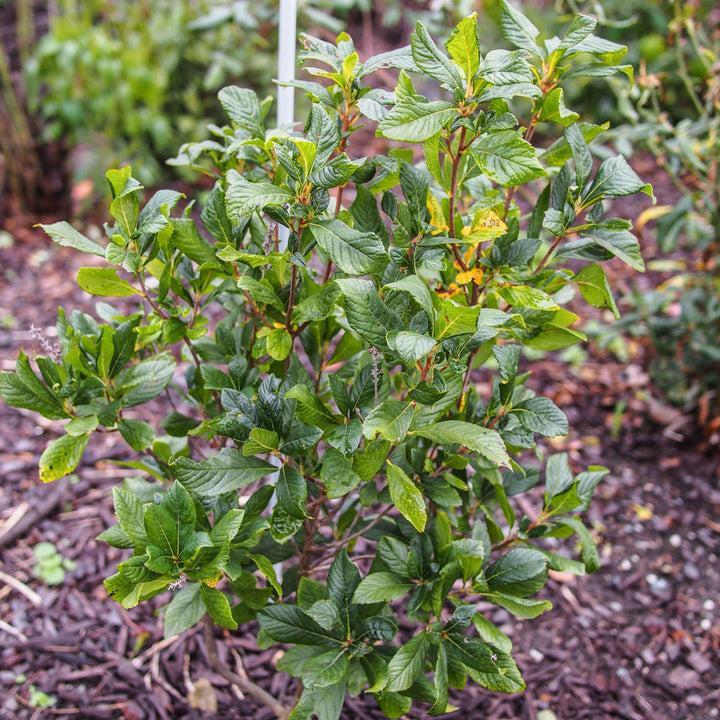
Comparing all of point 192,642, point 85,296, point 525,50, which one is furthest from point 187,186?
point 525,50

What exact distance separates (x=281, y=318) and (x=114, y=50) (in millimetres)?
3729

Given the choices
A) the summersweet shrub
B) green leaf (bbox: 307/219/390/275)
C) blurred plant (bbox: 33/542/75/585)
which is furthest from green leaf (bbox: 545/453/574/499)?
blurred plant (bbox: 33/542/75/585)

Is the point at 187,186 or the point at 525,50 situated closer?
the point at 525,50

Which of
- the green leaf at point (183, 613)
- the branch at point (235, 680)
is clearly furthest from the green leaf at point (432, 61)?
the branch at point (235, 680)

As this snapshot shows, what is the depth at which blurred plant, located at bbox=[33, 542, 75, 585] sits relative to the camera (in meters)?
2.16

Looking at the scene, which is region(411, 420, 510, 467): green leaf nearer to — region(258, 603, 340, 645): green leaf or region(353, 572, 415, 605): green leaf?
region(353, 572, 415, 605): green leaf

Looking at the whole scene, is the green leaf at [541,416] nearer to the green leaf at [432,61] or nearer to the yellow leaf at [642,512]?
the green leaf at [432,61]

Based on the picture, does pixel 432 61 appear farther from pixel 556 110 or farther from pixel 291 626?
pixel 291 626

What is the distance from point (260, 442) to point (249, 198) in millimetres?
423

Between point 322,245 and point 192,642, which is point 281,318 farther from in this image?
point 192,642

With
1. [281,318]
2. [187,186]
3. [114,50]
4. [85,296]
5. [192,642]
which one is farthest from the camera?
[187,186]

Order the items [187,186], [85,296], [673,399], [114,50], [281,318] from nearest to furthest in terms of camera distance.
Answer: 1. [281,318]
2. [673,399]
3. [85,296]
4. [114,50]
5. [187,186]

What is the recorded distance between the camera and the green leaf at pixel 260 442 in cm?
117

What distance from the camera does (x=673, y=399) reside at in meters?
2.87
